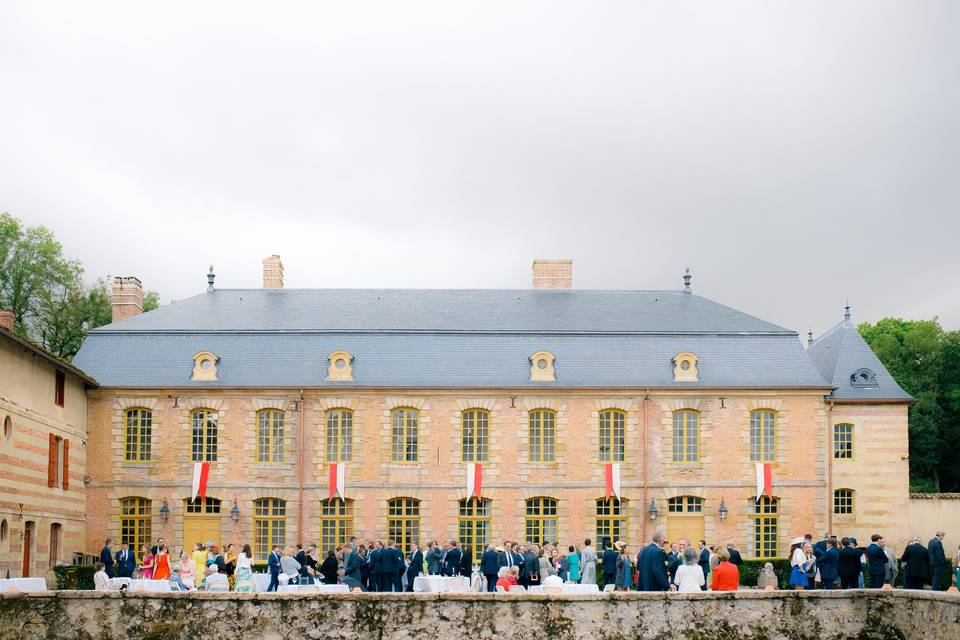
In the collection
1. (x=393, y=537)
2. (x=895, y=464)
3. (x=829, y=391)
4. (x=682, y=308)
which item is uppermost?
(x=682, y=308)

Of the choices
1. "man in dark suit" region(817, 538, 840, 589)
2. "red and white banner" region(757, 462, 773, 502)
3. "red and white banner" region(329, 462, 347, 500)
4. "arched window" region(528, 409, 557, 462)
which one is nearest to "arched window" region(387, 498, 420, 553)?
"red and white banner" region(329, 462, 347, 500)

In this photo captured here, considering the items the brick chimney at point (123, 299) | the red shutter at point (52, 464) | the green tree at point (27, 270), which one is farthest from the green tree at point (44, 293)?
the red shutter at point (52, 464)

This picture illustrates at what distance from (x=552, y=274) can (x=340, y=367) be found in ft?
28.5

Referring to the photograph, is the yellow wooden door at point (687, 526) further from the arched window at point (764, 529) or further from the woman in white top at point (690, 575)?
the woman in white top at point (690, 575)

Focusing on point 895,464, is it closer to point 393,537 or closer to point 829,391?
point 829,391

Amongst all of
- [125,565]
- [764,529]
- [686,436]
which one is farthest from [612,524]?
[125,565]

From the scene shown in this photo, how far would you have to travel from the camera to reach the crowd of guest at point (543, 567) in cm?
2105

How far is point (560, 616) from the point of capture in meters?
15.4

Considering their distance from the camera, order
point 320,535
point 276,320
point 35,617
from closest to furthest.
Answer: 1. point 35,617
2. point 320,535
3. point 276,320

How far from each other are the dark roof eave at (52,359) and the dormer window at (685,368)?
16750mm

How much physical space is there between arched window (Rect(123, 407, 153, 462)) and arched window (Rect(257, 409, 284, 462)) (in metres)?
3.17

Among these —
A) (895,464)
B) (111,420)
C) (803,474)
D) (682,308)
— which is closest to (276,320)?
(111,420)

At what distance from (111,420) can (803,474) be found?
20.1 metres

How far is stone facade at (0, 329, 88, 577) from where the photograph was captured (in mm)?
26625
